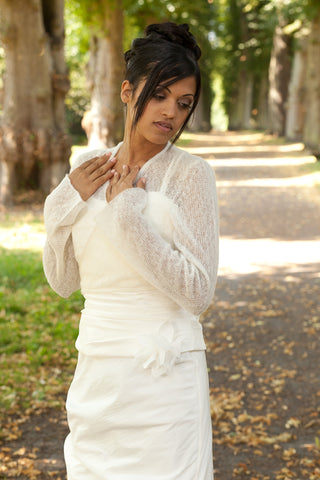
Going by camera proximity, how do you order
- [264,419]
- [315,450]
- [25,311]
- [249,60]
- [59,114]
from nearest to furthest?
[315,450] → [264,419] → [25,311] → [59,114] → [249,60]

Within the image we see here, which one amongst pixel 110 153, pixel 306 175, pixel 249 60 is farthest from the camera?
pixel 249 60

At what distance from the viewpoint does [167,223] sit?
2.13 m

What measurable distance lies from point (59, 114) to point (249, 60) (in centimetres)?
3391

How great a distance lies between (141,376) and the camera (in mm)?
2158

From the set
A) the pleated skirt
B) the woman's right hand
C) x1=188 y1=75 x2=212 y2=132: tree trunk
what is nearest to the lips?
the woman's right hand

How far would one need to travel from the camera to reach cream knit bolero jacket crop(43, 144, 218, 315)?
2.03m

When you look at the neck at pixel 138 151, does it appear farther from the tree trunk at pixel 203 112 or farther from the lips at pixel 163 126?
the tree trunk at pixel 203 112

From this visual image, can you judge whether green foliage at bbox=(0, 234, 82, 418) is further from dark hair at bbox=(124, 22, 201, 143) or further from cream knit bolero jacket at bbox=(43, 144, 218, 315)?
dark hair at bbox=(124, 22, 201, 143)

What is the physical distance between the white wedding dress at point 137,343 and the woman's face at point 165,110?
0.09 meters

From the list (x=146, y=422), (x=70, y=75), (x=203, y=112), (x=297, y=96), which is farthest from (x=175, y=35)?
(x=203, y=112)

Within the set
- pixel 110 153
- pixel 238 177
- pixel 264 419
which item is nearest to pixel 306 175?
pixel 238 177

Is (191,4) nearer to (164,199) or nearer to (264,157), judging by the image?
(264,157)

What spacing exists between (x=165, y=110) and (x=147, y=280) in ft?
2.00

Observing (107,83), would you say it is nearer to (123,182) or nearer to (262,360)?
(262,360)
